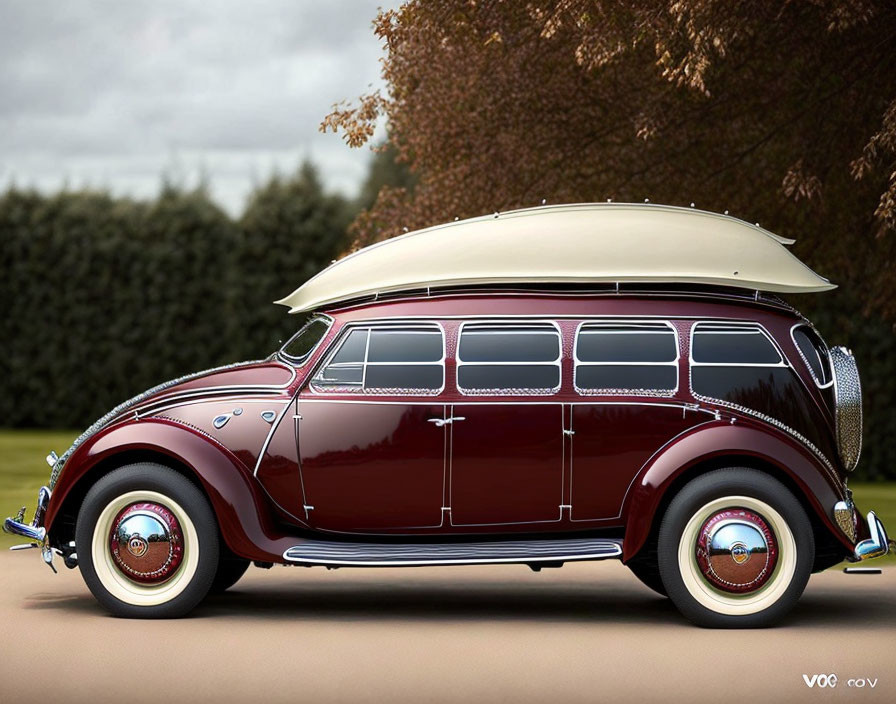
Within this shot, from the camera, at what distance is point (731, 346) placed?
28.4 ft

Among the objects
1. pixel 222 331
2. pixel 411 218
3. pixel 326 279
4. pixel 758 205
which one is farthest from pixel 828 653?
pixel 222 331

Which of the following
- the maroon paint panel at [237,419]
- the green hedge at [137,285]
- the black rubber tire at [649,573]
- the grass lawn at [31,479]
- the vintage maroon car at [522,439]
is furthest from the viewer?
the green hedge at [137,285]

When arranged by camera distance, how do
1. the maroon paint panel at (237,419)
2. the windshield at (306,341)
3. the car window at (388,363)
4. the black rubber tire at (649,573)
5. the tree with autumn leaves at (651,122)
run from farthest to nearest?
the tree with autumn leaves at (651,122) < the black rubber tire at (649,573) < the windshield at (306,341) < the car window at (388,363) < the maroon paint panel at (237,419)

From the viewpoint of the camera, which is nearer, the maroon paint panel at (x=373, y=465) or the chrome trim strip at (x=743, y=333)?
the maroon paint panel at (x=373, y=465)

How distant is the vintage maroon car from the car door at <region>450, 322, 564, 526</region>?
1 centimetres

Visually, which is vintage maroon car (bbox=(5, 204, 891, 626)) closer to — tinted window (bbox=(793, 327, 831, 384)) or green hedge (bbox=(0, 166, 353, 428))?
tinted window (bbox=(793, 327, 831, 384))

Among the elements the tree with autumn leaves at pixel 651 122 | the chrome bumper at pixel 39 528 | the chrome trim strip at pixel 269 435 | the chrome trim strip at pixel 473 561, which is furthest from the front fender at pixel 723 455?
the tree with autumn leaves at pixel 651 122

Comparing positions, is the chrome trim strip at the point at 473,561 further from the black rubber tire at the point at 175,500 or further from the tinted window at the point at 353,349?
the tinted window at the point at 353,349

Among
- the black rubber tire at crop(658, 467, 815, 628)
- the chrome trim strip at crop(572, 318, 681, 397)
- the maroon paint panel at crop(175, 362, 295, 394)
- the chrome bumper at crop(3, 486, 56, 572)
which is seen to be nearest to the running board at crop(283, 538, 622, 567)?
the black rubber tire at crop(658, 467, 815, 628)

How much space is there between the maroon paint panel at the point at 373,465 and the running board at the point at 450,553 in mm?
174

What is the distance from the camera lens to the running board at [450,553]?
27.0ft

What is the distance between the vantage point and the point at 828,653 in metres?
7.70

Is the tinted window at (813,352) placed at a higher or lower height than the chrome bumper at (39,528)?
higher

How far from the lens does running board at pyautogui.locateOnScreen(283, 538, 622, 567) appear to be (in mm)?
8242
